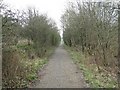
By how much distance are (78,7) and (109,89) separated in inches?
790

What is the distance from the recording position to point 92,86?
10.9 meters

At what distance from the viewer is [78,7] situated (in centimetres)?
2912

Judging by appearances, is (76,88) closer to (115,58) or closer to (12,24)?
(12,24)

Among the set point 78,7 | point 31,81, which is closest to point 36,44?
point 78,7

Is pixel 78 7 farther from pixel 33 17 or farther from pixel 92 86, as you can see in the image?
pixel 92 86

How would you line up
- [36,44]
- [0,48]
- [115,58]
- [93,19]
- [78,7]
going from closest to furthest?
1. [0,48]
2. [115,58]
3. [93,19]
4. [36,44]
5. [78,7]

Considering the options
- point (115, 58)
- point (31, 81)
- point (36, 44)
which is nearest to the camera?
point (31, 81)

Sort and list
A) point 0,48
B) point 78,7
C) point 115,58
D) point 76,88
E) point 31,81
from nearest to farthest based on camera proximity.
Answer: point 0,48
point 76,88
point 31,81
point 115,58
point 78,7

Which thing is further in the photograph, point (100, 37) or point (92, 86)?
point (100, 37)

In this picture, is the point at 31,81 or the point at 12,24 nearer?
the point at 12,24

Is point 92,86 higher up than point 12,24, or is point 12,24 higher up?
point 12,24

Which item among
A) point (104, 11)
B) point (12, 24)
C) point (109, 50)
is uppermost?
point (104, 11)

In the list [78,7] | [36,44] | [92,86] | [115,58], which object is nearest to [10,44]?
[92,86]

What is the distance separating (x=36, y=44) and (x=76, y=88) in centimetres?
1649
